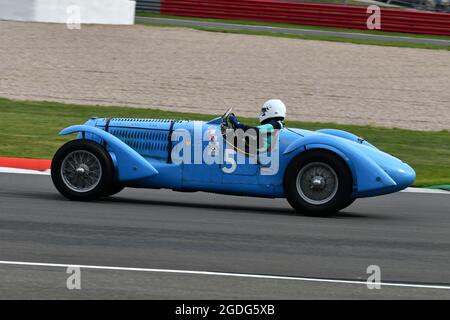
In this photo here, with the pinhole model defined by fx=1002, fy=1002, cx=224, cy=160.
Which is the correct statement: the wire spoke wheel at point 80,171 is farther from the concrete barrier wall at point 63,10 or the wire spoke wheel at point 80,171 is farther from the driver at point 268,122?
the concrete barrier wall at point 63,10

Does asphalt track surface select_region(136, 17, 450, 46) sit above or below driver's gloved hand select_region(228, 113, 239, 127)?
above

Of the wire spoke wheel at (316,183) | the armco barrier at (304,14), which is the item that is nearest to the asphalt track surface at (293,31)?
the armco barrier at (304,14)

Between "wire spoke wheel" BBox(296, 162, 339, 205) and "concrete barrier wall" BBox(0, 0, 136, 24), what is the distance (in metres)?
18.9

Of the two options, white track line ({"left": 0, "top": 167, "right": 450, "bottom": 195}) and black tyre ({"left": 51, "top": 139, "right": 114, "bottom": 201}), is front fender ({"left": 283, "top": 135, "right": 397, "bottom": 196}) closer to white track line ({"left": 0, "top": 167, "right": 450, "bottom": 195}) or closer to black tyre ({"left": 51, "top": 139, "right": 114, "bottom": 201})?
black tyre ({"left": 51, "top": 139, "right": 114, "bottom": 201})

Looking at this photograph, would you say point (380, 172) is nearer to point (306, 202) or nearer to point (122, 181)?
point (306, 202)

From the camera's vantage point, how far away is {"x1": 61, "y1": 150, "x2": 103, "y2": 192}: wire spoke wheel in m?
10.9

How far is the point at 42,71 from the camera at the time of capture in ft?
78.5

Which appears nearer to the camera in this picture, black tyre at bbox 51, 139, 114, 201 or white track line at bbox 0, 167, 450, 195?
black tyre at bbox 51, 139, 114, 201

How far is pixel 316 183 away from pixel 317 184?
0.02 meters

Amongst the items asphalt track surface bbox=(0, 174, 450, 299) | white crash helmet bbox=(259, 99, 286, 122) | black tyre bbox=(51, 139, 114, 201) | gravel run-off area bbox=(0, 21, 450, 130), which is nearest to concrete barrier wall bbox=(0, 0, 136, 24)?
gravel run-off area bbox=(0, 21, 450, 130)

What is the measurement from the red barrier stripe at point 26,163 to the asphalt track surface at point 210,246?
5.41ft
